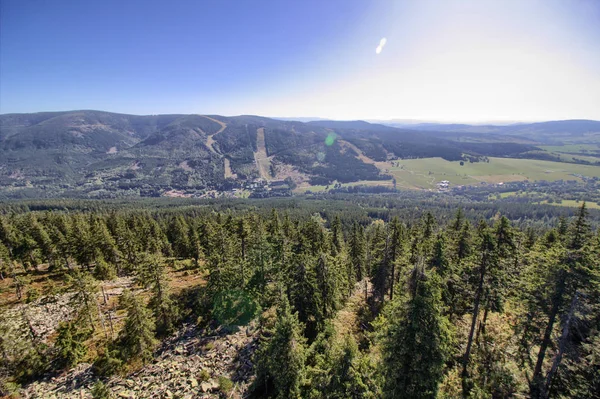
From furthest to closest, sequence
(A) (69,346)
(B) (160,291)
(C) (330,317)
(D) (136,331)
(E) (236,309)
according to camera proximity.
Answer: (E) (236,309) < (B) (160,291) < (C) (330,317) < (A) (69,346) < (D) (136,331)

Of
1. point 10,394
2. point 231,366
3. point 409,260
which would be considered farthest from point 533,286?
point 10,394

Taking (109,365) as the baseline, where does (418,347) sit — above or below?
above

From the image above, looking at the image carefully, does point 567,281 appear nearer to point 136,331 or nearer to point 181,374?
point 181,374

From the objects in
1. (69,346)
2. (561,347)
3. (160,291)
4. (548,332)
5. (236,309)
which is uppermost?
(561,347)

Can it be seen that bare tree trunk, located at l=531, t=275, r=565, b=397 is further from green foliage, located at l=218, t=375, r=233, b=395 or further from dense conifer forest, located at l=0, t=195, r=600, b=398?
green foliage, located at l=218, t=375, r=233, b=395

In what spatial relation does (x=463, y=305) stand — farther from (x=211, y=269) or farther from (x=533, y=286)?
(x=211, y=269)

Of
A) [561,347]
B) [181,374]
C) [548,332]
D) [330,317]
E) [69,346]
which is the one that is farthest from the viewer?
[330,317]

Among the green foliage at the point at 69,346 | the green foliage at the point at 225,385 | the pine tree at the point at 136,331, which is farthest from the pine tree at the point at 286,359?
the green foliage at the point at 69,346

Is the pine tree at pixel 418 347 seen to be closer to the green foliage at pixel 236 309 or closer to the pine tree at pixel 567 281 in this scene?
the pine tree at pixel 567 281

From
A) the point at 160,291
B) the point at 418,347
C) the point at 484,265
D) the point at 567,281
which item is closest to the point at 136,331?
the point at 160,291
